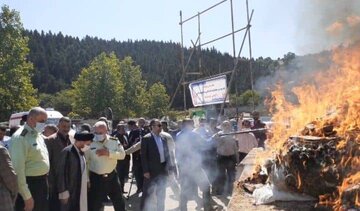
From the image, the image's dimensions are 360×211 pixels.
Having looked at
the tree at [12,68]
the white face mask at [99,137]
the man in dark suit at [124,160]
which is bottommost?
the man in dark suit at [124,160]

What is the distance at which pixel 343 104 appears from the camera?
550 centimetres

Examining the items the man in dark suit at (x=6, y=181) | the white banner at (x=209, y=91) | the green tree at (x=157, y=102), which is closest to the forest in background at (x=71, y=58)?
the green tree at (x=157, y=102)

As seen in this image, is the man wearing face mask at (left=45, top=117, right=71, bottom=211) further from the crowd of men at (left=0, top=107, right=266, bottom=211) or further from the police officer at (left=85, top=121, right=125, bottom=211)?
the police officer at (left=85, top=121, right=125, bottom=211)

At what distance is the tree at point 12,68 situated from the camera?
30.0m

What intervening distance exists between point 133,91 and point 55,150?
49990mm

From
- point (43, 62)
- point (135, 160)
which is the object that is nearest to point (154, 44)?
point (43, 62)

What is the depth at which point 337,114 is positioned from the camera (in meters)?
5.41

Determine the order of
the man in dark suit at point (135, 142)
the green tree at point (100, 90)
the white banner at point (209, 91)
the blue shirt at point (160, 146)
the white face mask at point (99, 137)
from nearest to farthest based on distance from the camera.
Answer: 1. the white face mask at point (99, 137)
2. the blue shirt at point (160, 146)
3. the man in dark suit at point (135, 142)
4. the white banner at point (209, 91)
5. the green tree at point (100, 90)

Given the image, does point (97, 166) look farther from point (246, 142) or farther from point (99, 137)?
point (246, 142)

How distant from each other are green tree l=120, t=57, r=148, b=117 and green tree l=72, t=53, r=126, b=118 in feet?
13.2

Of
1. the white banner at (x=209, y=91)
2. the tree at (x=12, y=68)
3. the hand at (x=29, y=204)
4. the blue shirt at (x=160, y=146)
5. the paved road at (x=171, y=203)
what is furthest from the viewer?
the tree at (x=12, y=68)

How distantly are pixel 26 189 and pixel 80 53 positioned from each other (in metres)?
130

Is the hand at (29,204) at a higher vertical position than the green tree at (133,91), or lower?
lower

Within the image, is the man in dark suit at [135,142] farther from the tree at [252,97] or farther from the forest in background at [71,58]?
the forest in background at [71,58]
